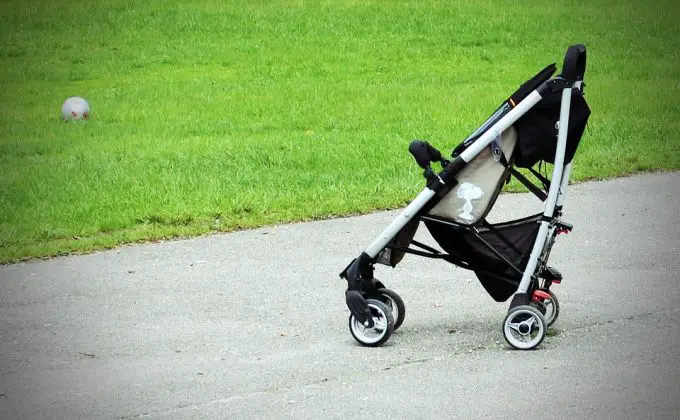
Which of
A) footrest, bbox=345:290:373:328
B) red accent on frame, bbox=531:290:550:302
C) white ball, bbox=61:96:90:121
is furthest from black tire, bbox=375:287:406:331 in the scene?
white ball, bbox=61:96:90:121

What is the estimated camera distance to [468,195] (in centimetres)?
583

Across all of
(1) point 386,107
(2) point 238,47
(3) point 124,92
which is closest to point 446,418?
(1) point 386,107

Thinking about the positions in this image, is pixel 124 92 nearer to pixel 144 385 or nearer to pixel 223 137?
pixel 223 137

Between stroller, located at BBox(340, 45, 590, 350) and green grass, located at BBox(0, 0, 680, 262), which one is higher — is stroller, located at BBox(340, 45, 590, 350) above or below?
below

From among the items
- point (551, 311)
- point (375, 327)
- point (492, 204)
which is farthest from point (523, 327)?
point (375, 327)

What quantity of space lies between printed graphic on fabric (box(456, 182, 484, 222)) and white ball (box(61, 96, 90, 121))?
363 inches

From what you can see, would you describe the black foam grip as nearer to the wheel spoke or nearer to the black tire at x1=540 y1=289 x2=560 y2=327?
the wheel spoke

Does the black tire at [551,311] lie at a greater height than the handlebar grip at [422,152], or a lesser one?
lesser

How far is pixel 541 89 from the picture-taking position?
5734mm

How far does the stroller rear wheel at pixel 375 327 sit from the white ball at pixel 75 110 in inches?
353

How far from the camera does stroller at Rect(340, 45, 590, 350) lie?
227 inches

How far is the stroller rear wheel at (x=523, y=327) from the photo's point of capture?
18.9ft

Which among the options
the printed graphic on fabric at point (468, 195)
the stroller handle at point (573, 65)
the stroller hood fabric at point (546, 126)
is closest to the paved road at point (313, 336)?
the printed graphic on fabric at point (468, 195)

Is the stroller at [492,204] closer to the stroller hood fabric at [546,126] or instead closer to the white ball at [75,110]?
the stroller hood fabric at [546,126]
